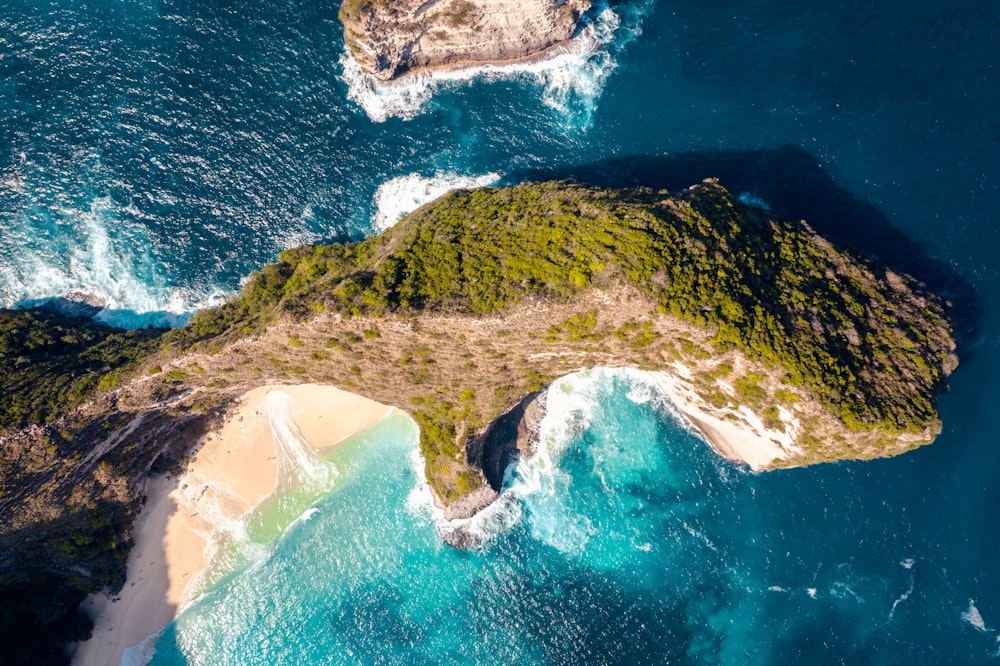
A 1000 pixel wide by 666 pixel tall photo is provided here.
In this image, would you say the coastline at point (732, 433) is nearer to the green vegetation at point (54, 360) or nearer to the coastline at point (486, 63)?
the coastline at point (486, 63)

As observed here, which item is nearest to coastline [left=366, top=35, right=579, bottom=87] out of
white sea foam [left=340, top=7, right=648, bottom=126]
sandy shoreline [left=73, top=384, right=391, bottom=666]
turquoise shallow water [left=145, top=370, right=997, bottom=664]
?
white sea foam [left=340, top=7, right=648, bottom=126]

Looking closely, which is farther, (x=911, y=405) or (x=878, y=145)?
(x=878, y=145)

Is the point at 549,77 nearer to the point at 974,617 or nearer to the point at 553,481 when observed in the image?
the point at 553,481

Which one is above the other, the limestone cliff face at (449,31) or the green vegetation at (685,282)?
the limestone cliff face at (449,31)

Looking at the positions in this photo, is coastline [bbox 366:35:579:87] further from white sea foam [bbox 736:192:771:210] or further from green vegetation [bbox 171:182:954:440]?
white sea foam [bbox 736:192:771:210]

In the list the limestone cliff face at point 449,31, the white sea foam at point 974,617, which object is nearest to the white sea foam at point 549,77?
the limestone cliff face at point 449,31

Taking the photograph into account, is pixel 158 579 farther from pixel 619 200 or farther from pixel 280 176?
pixel 619 200

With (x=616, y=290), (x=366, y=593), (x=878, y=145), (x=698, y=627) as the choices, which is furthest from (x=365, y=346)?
(x=878, y=145)
